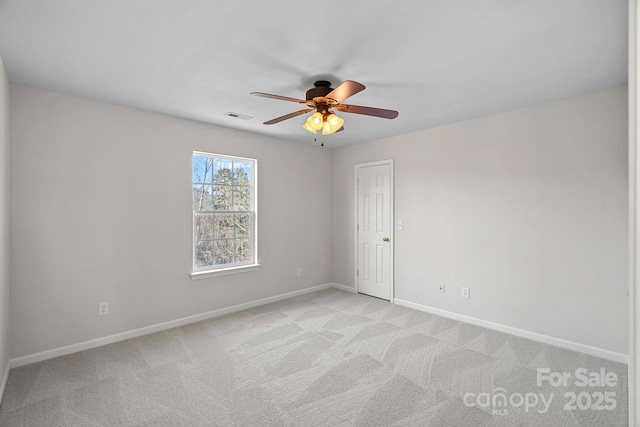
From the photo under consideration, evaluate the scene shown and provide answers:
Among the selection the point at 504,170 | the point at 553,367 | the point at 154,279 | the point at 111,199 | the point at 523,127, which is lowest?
the point at 553,367

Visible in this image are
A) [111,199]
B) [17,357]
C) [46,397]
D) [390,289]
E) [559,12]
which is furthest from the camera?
[390,289]

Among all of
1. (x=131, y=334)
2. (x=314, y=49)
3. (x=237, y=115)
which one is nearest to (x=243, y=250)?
(x=131, y=334)

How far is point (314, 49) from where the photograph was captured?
2129 millimetres

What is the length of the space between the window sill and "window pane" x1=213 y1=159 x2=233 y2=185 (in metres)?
1.13

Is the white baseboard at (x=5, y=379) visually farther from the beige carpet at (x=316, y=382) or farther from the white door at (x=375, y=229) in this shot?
the white door at (x=375, y=229)

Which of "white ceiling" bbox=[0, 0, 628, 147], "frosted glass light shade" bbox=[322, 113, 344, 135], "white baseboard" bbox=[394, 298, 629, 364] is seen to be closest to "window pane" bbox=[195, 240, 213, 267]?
"white ceiling" bbox=[0, 0, 628, 147]

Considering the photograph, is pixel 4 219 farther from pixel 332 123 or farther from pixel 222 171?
pixel 332 123

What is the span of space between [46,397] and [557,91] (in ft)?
15.8

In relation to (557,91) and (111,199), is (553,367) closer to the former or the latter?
(557,91)

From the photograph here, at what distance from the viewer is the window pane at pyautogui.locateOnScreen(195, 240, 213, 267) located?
3951 mm

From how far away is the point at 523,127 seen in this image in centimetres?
335

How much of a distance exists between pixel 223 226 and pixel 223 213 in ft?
0.56

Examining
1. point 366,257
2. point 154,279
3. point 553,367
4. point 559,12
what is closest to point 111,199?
point 154,279

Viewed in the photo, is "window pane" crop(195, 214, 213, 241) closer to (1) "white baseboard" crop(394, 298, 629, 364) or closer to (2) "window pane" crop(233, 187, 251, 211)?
(2) "window pane" crop(233, 187, 251, 211)
